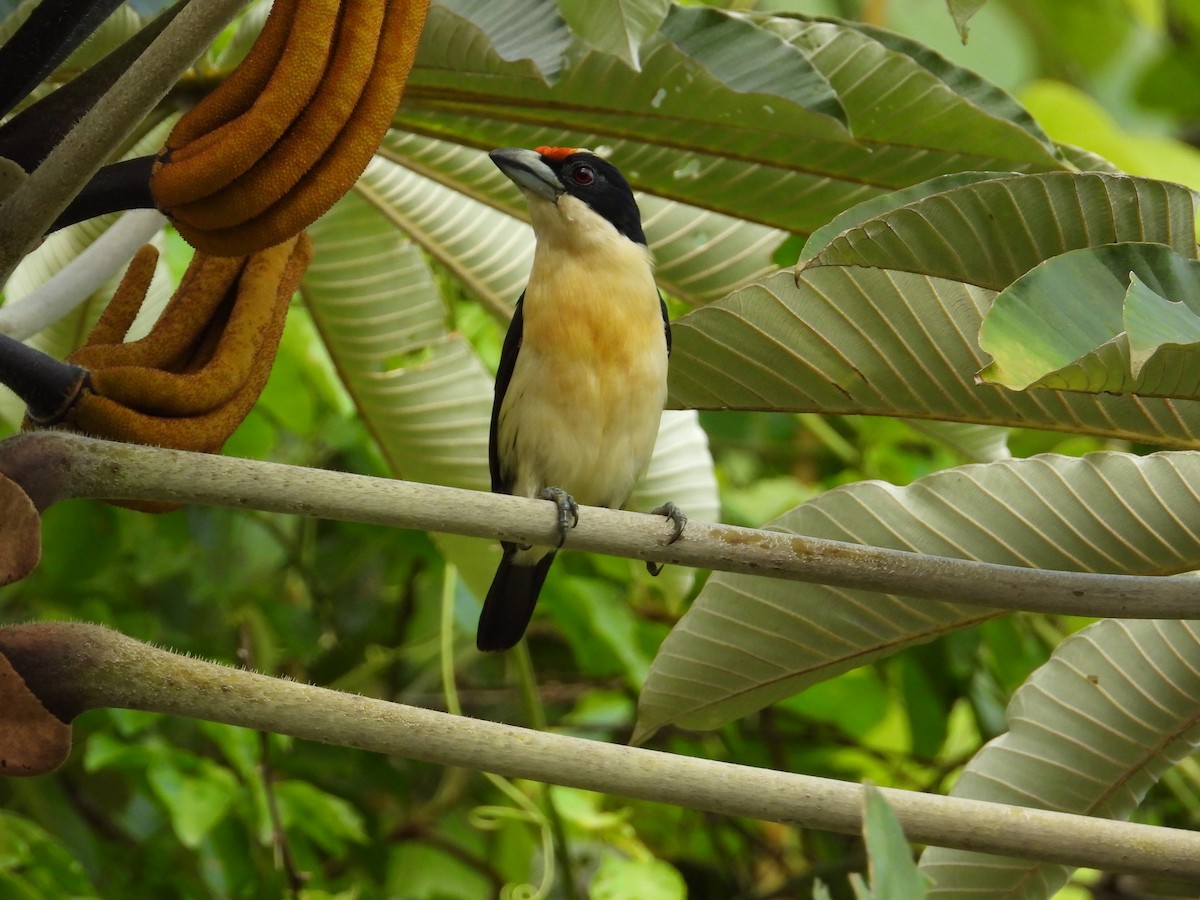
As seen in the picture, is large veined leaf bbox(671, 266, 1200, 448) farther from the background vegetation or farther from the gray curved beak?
the gray curved beak

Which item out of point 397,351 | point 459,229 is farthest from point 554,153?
point 397,351

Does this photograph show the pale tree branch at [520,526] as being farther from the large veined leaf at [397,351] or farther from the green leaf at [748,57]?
the large veined leaf at [397,351]

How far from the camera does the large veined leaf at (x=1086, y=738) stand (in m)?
1.63

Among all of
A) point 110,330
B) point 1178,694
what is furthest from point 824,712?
point 110,330

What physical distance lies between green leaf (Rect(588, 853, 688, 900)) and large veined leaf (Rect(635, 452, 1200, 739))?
3.22 ft

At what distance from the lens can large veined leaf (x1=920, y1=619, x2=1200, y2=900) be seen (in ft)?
5.33

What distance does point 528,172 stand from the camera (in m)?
2.27

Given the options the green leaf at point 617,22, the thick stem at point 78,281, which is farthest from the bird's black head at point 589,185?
the green leaf at point 617,22

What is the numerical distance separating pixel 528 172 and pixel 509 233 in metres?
0.21

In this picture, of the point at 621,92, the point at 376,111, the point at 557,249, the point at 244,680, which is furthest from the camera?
the point at 557,249

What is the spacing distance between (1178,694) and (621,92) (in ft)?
3.24

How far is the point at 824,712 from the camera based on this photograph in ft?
10.3

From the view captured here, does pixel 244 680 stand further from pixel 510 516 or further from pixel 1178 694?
pixel 1178 694

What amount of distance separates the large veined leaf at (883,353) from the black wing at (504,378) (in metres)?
0.97
